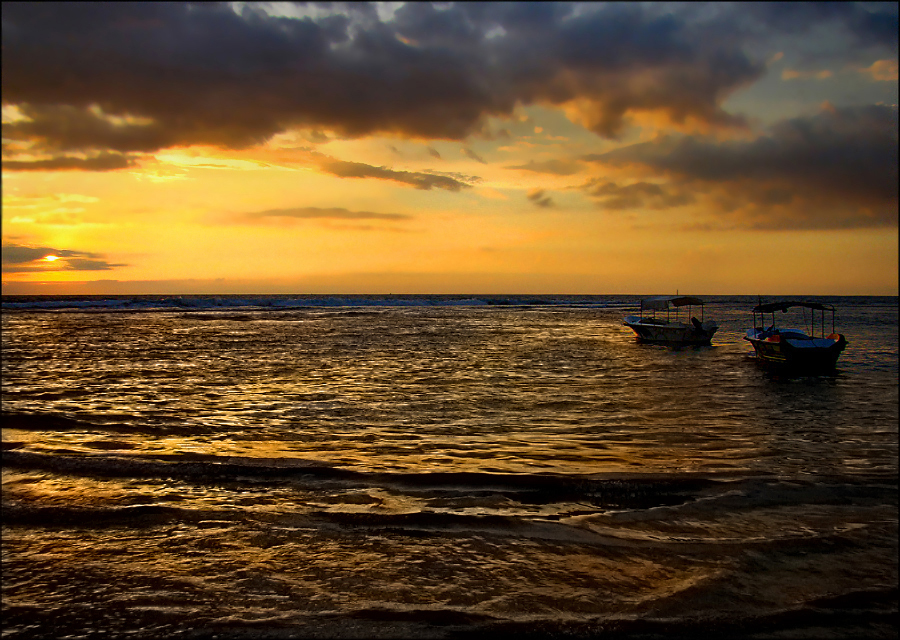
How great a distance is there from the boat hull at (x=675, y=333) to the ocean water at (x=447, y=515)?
19109 millimetres

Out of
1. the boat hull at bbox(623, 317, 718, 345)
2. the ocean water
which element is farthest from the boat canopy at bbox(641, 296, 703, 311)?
the ocean water

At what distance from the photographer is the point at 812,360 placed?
21.9m

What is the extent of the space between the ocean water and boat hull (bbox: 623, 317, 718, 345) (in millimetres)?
19109

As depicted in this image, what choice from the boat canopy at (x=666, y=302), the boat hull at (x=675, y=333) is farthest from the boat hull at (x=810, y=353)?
the boat canopy at (x=666, y=302)

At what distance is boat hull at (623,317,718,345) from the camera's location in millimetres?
35062

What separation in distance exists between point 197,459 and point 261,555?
432 cm

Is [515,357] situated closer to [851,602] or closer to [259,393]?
[259,393]

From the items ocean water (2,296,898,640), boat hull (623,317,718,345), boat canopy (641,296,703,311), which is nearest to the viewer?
ocean water (2,296,898,640)

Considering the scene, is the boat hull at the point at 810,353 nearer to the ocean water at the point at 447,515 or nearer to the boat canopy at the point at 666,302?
the ocean water at the point at 447,515

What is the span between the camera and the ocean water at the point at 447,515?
4871mm

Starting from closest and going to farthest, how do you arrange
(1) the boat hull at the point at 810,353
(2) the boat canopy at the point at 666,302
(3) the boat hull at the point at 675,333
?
(1) the boat hull at the point at 810,353 < (3) the boat hull at the point at 675,333 < (2) the boat canopy at the point at 666,302

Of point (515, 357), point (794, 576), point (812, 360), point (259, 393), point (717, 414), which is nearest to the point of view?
point (794, 576)

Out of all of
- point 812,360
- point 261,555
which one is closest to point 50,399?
point 261,555

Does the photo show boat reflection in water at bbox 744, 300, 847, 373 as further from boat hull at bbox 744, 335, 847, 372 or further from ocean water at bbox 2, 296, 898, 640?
ocean water at bbox 2, 296, 898, 640
